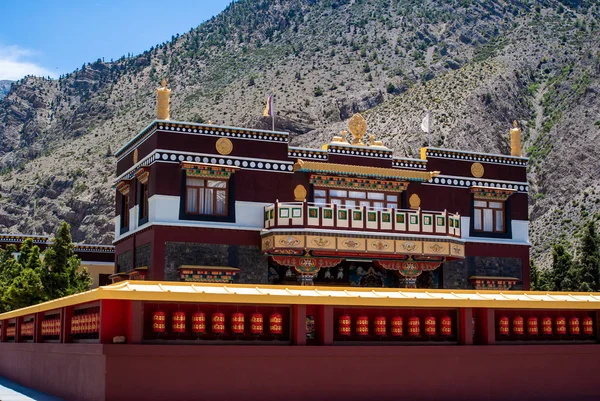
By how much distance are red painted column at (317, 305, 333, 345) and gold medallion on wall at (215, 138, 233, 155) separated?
18162mm

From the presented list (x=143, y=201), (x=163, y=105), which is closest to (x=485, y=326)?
(x=143, y=201)

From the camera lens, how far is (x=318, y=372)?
54.9 ft

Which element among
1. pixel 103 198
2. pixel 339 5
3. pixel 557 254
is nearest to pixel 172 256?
pixel 557 254

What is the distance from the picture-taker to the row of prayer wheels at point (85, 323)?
16500 millimetres

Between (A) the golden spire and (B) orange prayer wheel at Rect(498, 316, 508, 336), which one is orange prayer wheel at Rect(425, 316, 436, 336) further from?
(A) the golden spire

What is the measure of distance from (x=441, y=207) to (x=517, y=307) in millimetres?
20048

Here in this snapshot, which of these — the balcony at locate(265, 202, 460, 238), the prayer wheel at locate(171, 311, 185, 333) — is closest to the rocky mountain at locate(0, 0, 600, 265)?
the balcony at locate(265, 202, 460, 238)

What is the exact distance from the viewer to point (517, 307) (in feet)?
61.4

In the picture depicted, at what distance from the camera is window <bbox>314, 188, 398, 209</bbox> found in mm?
36562

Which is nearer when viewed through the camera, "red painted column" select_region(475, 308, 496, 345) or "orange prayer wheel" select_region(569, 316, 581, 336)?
"red painted column" select_region(475, 308, 496, 345)

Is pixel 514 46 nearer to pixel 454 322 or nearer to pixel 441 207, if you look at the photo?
pixel 441 207

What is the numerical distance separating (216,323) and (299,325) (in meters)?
1.73

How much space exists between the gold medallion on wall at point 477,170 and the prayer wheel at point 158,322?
26266 mm

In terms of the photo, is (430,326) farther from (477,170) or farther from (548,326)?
(477,170)
